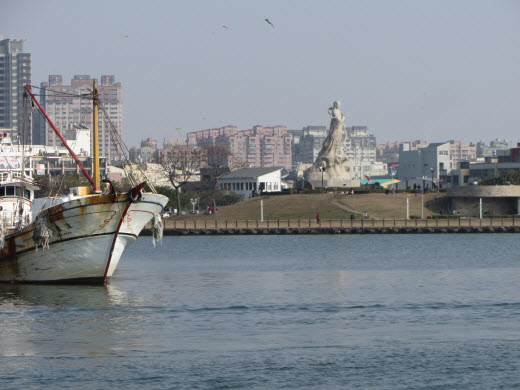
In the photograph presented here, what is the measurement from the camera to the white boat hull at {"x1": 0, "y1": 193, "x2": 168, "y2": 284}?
4522 centimetres

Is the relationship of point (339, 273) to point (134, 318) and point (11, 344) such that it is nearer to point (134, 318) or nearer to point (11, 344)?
point (134, 318)

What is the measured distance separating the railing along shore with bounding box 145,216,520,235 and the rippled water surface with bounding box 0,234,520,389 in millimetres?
49990

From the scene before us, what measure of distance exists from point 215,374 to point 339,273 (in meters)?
30.9

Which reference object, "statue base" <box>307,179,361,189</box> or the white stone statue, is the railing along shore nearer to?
"statue base" <box>307,179,361,189</box>

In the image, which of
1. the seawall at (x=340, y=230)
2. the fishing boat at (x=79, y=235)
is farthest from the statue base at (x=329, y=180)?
the fishing boat at (x=79, y=235)

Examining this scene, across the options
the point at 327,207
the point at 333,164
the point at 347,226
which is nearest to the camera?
the point at 347,226

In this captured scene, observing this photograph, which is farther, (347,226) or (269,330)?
(347,226)

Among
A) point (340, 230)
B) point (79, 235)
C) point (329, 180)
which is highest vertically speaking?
point (329, 180)

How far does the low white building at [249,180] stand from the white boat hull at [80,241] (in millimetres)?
128908

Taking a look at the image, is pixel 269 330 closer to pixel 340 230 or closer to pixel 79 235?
pixel 79 235

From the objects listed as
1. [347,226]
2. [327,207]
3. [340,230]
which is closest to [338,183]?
[327,207]

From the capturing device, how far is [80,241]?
45.7 m

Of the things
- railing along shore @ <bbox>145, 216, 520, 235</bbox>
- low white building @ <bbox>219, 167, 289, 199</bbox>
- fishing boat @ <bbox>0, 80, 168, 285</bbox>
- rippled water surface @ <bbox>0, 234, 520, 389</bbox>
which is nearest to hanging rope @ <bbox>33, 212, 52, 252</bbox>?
fishing boat @ <bbox>0, 80, 168, 285</bbox>

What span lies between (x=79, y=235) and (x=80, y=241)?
35 centimetres
